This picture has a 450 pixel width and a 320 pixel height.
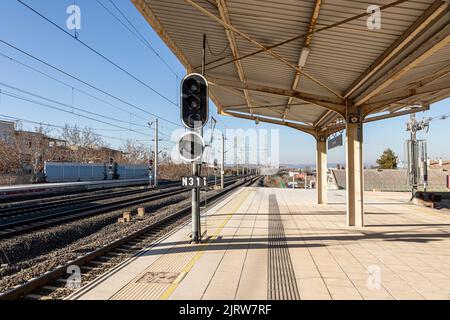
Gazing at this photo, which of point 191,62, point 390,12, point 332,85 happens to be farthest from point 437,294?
point 191,62

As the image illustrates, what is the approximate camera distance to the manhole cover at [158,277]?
5406 millimetres

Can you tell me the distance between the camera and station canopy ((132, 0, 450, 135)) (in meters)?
6.04

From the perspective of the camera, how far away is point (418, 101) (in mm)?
12320

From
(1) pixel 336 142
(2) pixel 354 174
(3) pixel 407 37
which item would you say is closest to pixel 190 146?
(3) pixel 407 37

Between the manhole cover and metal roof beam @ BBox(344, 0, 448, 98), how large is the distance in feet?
21.5

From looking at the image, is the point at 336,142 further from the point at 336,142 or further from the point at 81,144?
the point at 81,144

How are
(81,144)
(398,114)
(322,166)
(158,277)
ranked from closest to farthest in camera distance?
(158,277), (398,114), (322,166), (81,144)

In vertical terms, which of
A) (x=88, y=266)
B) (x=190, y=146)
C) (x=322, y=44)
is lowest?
(x=88, y=266)

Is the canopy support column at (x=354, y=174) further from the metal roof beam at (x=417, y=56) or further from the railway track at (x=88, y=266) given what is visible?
the railway track at (x=88, y=266)

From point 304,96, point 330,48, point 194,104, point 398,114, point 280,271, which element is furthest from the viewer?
point 398,114

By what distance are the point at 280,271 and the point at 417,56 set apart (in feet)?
17.5

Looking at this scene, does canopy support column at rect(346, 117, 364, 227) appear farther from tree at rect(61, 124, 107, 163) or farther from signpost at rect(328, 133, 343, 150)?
tree at rect(61, 124, 107, 163)

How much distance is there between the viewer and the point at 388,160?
66.4 meters

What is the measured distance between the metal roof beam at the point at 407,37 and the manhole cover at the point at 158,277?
21.5 feet
